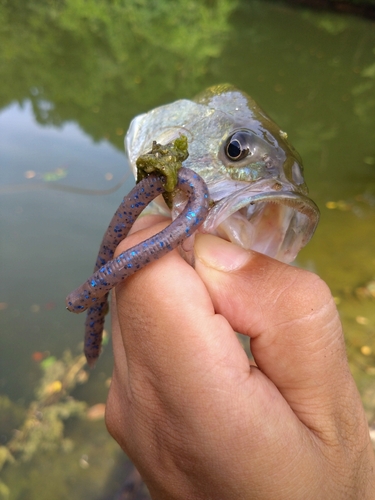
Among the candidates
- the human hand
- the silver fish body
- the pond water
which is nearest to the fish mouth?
the silver fish body

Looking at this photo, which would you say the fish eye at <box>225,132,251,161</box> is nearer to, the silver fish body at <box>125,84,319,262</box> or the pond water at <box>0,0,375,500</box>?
the silver fish body at <box>125,84,319,262</box>

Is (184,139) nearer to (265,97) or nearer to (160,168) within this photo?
(160,168)

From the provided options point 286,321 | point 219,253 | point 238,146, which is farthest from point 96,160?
point 286,321

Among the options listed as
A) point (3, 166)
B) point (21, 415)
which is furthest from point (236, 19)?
point (21, 415)

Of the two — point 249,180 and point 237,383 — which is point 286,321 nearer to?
point 237,383

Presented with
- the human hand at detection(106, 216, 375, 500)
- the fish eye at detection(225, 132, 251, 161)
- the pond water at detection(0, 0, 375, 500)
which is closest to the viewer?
the human hand at detection(106, 216, 375, 500)

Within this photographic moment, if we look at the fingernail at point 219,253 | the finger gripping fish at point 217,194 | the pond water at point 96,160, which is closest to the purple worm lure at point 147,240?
the finger gripping fish at point 217,194

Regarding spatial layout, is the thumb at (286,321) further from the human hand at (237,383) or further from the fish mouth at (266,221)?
the fish mouth at (266,221)
